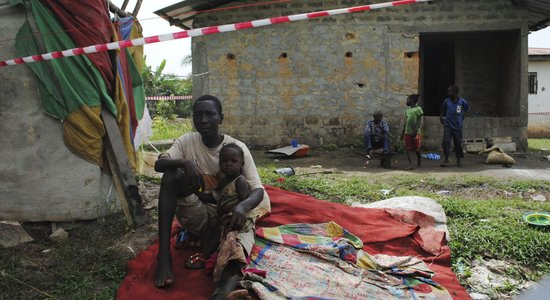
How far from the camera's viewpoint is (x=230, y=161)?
9.62 ft

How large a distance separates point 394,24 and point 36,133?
7.96m

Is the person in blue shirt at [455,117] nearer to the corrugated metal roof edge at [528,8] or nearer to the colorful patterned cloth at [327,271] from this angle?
the corrugated metal roof edge at [528,8]

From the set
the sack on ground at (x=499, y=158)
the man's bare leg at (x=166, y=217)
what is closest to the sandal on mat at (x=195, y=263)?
the man's bare leg at (x=166, y=217)

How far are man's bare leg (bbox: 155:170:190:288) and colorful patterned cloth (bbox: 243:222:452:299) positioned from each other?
0.52 metres

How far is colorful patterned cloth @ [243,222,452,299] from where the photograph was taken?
2621mm

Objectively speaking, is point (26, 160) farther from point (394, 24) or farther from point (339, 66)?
point (394, 24)

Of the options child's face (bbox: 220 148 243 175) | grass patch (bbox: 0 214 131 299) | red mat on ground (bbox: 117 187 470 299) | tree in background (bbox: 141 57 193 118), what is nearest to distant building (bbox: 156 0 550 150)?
red mat on ground (bbox: 117 187 470 299)

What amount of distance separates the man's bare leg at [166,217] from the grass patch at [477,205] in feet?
6.99

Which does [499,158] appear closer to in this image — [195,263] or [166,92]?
[195,263]

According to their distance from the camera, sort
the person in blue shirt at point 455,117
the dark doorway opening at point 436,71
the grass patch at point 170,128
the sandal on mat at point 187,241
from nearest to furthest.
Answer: the sandal on mat at point 187,241, the person in blue shirt at point 455,117, the dark doorway opening at point 436,71, the grass patch at point 170,128

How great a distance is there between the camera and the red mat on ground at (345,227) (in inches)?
106

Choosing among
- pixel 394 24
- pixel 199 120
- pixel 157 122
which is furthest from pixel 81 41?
pixel 157 122

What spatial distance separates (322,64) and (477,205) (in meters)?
5.87

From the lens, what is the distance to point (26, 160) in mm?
3744
